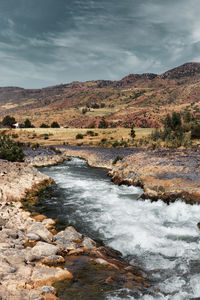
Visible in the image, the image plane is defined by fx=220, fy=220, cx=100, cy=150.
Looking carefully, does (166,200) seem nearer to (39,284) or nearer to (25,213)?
(25,213)

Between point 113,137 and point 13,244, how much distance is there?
49.1 m

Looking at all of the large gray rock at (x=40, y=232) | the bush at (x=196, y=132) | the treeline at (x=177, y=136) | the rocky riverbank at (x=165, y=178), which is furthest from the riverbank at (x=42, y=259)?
the bush at (x=196, y=132)

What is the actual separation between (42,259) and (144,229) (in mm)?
5520

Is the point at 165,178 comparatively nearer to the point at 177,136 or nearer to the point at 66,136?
the point at 177,136

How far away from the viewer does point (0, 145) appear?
30750mm

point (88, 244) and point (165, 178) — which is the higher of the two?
point (165, 178)

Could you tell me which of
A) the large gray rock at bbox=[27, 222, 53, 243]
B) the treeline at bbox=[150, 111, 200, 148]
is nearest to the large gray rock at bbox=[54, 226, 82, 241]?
the large gray rock at bbox=[27, 222, 53, 243]

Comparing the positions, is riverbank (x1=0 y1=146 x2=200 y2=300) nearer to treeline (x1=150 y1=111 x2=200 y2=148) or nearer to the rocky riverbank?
the rocky riverbank

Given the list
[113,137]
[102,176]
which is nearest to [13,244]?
[102,176]

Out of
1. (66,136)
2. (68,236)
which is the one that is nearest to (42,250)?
(68,236)

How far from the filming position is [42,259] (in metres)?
7.37

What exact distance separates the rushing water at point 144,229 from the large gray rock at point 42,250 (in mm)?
2608

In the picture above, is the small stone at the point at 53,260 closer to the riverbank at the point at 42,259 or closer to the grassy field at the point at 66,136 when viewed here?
the riverbank at the point at 42,259

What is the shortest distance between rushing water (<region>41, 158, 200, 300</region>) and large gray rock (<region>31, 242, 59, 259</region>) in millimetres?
2608
